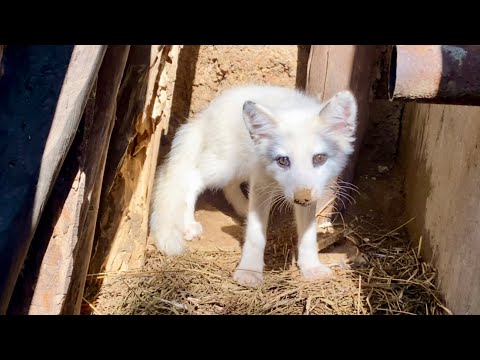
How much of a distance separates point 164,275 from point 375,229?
1.26 m

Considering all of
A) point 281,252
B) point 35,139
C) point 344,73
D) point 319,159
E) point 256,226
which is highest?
point 344,73

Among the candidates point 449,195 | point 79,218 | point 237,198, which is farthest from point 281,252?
point 79,218

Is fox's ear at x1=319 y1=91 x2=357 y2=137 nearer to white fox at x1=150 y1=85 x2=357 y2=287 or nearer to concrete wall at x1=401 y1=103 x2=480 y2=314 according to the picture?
white fox at x1=150 y1=85 x2=357 y2=287

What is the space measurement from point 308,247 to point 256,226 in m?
0.27

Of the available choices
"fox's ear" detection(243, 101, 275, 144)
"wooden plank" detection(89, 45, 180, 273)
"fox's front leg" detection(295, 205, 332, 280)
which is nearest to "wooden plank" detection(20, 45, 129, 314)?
"wooden plank" detection(89, 45, 180, 273)

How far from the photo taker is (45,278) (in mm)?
1873

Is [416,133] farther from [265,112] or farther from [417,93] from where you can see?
[417,93]

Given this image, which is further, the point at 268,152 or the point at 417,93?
the point at 268,152

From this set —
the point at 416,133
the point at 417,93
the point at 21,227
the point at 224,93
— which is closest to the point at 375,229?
the point at 416,133

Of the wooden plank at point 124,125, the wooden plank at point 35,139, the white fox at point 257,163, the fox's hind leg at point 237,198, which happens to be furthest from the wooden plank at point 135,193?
the wooden plank at point 35,139

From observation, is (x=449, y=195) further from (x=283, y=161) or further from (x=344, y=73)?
(x=344, y=73)

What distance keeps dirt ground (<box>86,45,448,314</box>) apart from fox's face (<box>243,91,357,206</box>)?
49cm

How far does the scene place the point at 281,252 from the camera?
341cm

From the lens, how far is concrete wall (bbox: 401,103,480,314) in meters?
2.41
